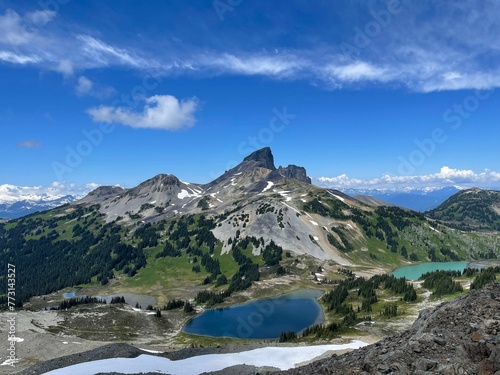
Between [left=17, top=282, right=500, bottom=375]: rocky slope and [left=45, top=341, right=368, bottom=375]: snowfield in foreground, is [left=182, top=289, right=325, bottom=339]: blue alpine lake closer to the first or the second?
[left=45, top=341, right=368, bottom=375]: snowfield in foreground

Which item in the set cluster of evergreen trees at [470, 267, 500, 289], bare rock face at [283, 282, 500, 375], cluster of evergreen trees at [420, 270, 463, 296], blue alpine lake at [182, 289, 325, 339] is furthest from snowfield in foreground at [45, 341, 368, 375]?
cluster of evergreen trees at [470, 267, 500, 289]

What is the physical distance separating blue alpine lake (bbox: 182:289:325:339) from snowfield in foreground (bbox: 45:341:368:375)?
4566cm

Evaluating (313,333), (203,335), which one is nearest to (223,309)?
(203,335)

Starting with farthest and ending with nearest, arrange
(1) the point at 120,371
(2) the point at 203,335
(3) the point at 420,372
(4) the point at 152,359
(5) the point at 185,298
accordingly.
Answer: (5) the point at 185,298, (2) the point at 203,335, (4) the point at 152,359, (1) the point at 120,371, (3) the point at 420,372

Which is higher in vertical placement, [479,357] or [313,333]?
[479,357]

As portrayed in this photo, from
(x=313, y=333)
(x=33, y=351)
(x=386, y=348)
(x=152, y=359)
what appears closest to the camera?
(x=386, y=348)

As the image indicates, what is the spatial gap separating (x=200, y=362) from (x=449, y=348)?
3837 centimetres

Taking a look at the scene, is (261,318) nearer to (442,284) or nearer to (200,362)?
(442,284)

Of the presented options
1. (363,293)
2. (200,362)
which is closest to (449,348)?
(200,362)

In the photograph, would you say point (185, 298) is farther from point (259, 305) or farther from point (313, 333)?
point (313, 333)

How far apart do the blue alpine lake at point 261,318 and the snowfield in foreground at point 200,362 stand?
150ft

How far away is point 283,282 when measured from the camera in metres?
165

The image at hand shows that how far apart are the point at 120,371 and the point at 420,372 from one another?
4018 cm

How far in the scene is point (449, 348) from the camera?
22484 millimetres
